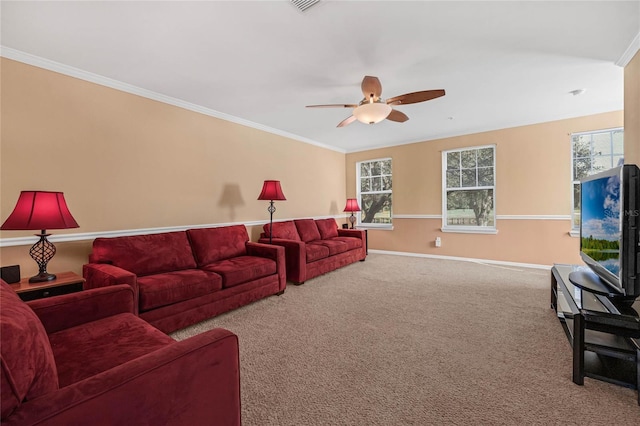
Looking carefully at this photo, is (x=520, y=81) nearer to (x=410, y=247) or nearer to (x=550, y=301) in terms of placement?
(x=550, y=301)

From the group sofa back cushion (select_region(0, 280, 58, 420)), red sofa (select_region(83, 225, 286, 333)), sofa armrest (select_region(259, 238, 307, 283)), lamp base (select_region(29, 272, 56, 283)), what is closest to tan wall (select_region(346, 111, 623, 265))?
sofa armrest (select_region(259, 238, 307, 283))

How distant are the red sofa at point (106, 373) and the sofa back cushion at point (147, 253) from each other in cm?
115

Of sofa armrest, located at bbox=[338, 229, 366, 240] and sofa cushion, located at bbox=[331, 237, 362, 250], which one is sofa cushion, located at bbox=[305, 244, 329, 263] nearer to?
sofa cushion, located at bbox=[331, 237, 362, 250]

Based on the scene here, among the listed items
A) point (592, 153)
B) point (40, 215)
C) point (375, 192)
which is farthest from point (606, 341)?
point (375, 192)

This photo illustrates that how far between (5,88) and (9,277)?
159 cm

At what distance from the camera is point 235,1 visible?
5.88 feet

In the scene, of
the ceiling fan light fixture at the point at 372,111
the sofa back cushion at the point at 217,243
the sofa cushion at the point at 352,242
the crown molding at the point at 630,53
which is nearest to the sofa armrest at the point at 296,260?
the sofa back cushion at the point at 217,243

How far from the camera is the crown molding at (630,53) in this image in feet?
7.42

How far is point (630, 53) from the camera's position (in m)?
2.40

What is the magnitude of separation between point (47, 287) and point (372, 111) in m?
3.09

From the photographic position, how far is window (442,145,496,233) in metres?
4.87

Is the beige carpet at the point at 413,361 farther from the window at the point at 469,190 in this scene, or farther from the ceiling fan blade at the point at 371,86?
the ceiling fan blade at the point at 371,86

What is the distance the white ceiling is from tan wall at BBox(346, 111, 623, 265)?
0.82 m

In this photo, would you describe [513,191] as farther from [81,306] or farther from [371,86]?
[81,306]
